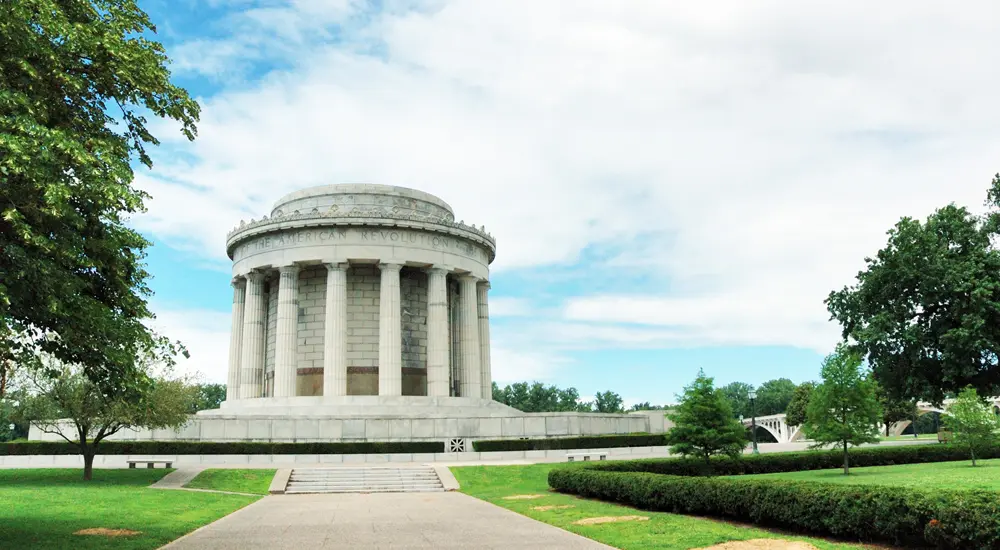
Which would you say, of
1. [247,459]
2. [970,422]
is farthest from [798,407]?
[247,459]

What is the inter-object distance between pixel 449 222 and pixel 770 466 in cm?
3127

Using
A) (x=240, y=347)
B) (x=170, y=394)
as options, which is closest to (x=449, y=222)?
(x=240, y=347)

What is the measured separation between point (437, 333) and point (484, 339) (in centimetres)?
786

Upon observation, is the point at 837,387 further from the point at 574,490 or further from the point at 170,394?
the point at 170,394

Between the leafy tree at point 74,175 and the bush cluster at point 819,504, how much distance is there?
14124 mm

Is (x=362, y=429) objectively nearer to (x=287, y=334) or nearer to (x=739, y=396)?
(x=287, y=334)

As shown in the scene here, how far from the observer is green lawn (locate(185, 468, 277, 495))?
33.0 meters

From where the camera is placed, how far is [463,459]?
43875mm

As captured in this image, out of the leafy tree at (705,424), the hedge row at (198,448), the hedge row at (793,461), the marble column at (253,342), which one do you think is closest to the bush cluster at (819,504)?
the hedge row at (793,461)

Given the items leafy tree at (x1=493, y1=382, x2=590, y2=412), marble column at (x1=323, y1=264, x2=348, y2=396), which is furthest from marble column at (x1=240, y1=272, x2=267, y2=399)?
leafy tree at (x1=493, y1=382, x2=590, y2=412)

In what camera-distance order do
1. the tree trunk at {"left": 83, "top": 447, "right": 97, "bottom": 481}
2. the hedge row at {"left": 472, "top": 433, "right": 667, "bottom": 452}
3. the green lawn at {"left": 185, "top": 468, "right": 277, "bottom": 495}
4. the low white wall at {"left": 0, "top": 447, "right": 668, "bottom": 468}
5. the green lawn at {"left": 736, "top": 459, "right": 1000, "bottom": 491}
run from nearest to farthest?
1. the green lawn at {"left": 736, "top": 459, "right": 1000, "bottom": 491}
2. the green lawn at {"left": 185, "top": 468, "right": 277, "bottom": 495}
3. the tree trunk at {"left": 83, "top": 447, "right": 97, "bottom": 481}
4. the low white wall at {"left": 0, "top": 447, "right": 668, "bottom": 468}
5. the hedge row at {"left": 472, "top": 433, "right": 667, "bottom": 452}

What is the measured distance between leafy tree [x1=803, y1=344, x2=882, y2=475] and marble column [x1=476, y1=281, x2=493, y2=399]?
33.0 metres

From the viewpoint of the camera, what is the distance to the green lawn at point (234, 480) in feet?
108

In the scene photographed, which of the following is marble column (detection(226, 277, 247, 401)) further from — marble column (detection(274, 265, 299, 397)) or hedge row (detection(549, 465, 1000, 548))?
hedge row (detection(549, 465, 1000, 548))
